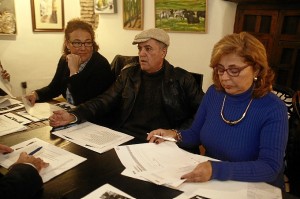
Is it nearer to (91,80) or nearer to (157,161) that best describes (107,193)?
(157,161)

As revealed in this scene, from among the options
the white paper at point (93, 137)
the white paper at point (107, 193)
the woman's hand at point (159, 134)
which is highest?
the woman's hand at point (159, 134)

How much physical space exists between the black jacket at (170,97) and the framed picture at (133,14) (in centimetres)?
159

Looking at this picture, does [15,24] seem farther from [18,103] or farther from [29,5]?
[18,103]

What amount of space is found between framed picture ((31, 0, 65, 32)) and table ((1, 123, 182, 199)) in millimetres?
3019

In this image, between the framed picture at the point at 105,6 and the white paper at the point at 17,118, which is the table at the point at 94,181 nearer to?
the white paper at the point at 17,118

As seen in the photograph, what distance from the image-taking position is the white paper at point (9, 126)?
1407 mm

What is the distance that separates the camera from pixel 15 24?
3504mm

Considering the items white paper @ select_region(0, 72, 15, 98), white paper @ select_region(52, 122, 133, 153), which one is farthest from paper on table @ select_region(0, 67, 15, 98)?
white paper @ select_region(52, 122, 133, 153)

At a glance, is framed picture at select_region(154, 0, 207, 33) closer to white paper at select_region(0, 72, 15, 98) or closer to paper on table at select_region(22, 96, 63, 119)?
paper on table at select_region(22, 96, 63, 119)

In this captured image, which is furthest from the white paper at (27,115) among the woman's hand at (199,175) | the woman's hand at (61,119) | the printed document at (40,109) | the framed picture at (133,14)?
the framed picture at (133,14)

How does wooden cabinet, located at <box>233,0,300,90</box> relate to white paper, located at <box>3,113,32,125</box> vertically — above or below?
above

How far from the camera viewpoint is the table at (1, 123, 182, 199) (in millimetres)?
896

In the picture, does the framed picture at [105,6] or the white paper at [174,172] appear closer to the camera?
the white paper at [174,172]

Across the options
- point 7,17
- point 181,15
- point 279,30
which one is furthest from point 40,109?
point 7,17
